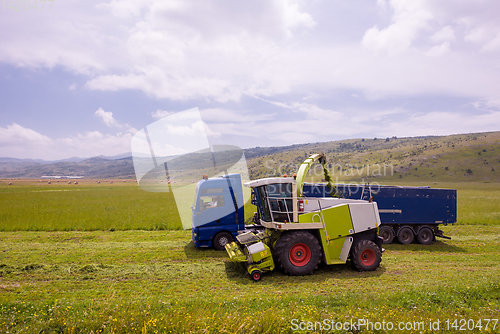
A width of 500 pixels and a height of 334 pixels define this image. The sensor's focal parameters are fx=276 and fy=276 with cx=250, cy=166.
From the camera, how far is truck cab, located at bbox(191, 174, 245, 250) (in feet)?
39.6

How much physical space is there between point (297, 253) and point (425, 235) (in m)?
9.90

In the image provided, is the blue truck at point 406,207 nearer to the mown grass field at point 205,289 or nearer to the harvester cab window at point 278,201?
the mown grass field at point 205,289

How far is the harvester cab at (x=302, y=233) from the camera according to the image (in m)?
8.95

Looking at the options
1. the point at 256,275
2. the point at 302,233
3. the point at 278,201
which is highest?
the point at 278,201

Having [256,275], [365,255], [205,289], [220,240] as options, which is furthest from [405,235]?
[205,289]

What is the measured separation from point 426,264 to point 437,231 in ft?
18.5

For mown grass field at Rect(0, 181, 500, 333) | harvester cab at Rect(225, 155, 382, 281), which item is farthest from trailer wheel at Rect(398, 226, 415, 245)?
harvester cab at Rect(225, 155, 382, 281)

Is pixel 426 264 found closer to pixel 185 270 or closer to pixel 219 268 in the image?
pixel 219 268

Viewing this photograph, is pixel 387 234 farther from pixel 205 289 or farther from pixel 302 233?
pixel 205 289

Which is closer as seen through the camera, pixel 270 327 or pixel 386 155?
pixel 270 327

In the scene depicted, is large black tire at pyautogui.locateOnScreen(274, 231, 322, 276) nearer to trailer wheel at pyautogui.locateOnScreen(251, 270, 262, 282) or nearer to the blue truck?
trailer wheel at pyautogui.locateOnScreen(251, 270, 262, 282)

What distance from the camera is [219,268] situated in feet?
31.7

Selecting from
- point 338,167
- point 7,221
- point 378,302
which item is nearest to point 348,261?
point 378,302

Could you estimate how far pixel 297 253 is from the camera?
9.08 meters
